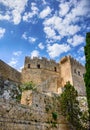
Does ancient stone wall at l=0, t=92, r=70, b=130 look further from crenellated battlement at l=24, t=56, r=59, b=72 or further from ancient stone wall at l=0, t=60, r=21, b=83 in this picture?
crenellated battlement at l=24, t=56, r=59, b=72

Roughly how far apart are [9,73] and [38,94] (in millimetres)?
16344

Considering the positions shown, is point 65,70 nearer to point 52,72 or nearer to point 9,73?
point 52,72

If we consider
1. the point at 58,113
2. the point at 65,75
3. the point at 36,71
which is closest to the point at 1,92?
the point at 58,113

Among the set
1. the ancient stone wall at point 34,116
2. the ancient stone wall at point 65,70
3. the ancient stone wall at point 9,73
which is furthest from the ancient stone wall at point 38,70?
the ancient stone wall at point 34,116

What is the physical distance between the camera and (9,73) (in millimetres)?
32969

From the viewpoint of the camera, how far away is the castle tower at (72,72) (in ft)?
125

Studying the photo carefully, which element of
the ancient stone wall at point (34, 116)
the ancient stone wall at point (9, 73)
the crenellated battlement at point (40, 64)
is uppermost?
the crenellated battlement at point (40, 64)

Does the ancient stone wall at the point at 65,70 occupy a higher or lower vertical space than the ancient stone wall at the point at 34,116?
higher

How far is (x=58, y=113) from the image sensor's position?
747 inches

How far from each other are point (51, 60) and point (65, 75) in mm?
4655

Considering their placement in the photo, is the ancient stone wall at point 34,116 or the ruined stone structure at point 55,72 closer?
the ancient stone wall at point 34,116

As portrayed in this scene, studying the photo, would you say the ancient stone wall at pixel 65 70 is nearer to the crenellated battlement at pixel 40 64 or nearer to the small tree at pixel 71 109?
the crenellated battlement at pixel 40 64

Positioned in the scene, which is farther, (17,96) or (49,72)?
(49,72)

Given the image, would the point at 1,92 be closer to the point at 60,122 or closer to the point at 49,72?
the point at 60,122
